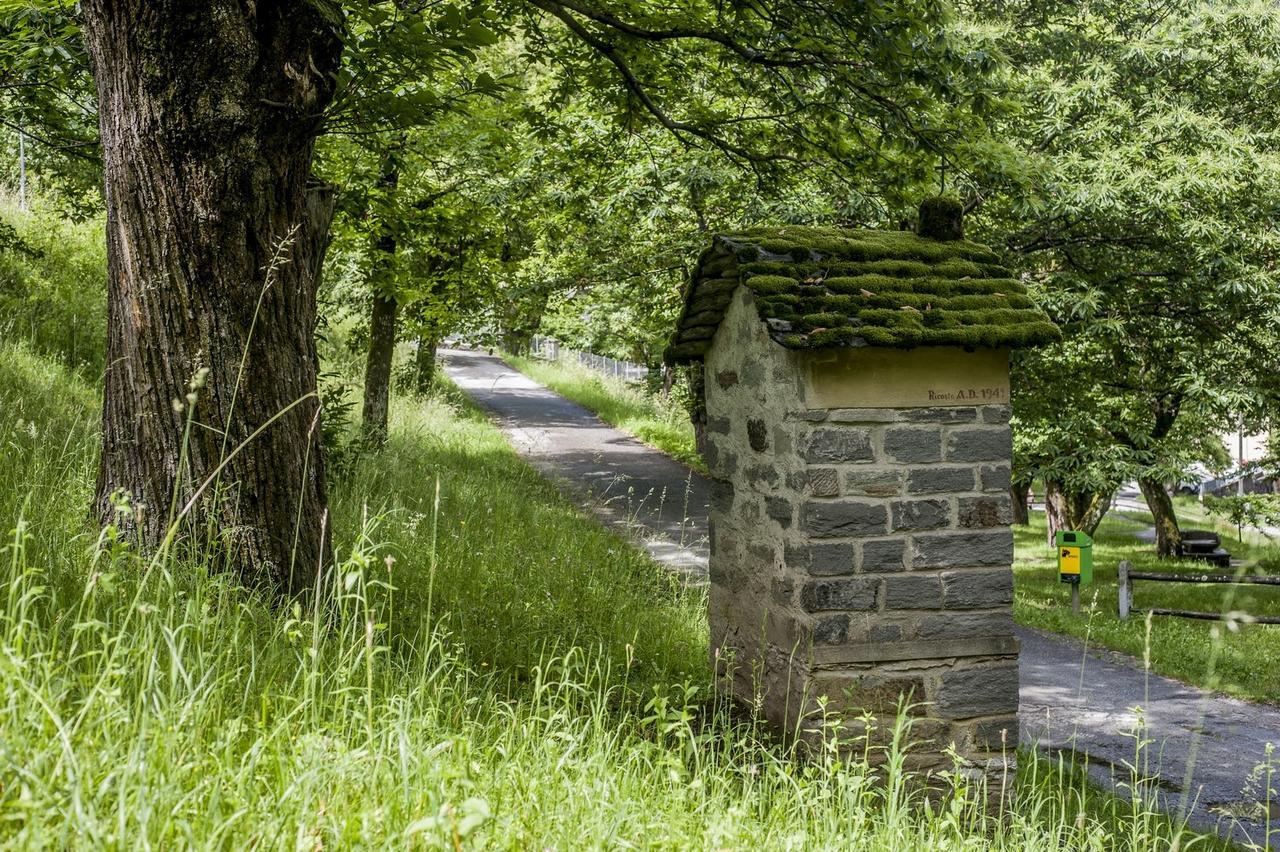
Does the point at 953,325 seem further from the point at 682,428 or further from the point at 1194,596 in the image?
the point at 682,428

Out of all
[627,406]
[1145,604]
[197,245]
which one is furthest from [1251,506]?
[197,245]

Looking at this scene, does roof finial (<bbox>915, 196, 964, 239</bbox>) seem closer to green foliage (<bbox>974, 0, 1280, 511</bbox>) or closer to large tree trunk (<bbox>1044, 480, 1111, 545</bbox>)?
green foliage (<bbox>974, 0, 1280, 511</bbox>)

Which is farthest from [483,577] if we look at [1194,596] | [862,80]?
[1194,596]

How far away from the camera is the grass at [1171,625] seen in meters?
9.21

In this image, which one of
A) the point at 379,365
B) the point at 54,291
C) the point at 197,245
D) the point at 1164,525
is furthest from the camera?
the point at 1164,525

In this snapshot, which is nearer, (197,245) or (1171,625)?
(197,245)

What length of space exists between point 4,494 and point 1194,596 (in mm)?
14722

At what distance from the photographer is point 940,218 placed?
5375mm

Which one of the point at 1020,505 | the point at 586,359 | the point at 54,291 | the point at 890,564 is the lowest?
the point at 1020,505

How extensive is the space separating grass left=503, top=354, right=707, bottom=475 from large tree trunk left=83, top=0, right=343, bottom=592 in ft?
39.4

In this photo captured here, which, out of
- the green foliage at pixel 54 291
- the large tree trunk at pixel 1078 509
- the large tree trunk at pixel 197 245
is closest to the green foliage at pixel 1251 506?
the large tree trunk at pixel 1078 509

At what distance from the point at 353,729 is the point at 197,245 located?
7.76 ft

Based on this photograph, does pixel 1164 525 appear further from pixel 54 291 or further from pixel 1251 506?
pixel 54 291

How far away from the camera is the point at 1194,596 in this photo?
1420 centimetres
